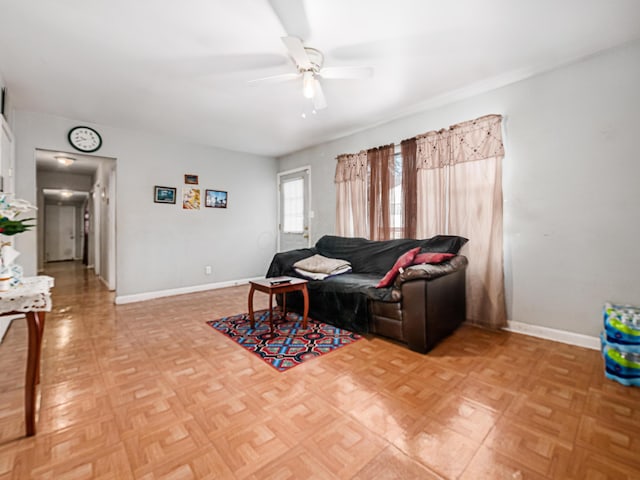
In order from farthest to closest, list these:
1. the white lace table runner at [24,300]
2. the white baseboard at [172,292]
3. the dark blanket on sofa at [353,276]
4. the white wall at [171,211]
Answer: the white baseboard at [172,292]
the white wall at [171,211]
the dark blanket on sofa at [353,276]
the white lace table runner at [24,300]

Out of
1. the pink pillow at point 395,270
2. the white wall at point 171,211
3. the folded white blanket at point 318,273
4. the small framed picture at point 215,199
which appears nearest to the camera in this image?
the pink pillow at point 395,270

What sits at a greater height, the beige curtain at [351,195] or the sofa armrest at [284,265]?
the beige curtain at [351,195]

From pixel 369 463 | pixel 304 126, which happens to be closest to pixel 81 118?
pixel 304 126

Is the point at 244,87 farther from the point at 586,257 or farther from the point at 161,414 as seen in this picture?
the point at 586,257

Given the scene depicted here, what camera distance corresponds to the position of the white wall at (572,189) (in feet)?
7.41

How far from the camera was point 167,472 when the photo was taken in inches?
47.4

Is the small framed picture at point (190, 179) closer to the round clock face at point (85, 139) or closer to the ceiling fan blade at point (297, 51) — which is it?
the round clock face at point (85, 139)

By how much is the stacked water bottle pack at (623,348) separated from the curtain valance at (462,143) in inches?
65.5

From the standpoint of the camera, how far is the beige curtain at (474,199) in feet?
9.29

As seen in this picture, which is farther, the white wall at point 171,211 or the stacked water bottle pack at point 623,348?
the white wall at point 171,211

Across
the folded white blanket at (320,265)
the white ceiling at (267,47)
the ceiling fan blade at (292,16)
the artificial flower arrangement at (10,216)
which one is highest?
the white ceiling at (267,47)

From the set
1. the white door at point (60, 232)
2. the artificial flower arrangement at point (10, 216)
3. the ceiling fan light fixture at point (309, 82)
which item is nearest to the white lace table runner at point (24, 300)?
the artificial flower arrangement at point (10, 216)

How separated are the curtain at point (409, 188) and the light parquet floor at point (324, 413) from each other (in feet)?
4.73

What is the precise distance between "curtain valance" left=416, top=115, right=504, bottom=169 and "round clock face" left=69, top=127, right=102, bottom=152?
4.26m
